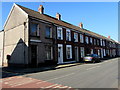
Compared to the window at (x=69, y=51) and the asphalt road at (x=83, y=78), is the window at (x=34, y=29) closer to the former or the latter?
the asphalt road at (x=83, y=78)

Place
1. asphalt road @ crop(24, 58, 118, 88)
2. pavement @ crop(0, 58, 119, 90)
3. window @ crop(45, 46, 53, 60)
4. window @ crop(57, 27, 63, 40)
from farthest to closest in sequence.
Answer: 1. window @ crop(57, 27, 63, 40)
2. window @ crop(45, 46, 53, 60)
3. asphalt road @ crop(24, 58, 118, 88)
4. pavement @ crop(0, 58, 119, 90)

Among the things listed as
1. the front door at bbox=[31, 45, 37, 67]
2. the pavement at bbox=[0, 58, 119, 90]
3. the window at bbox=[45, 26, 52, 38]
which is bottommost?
the pavement at bbox=[0, 58, 119, 90]

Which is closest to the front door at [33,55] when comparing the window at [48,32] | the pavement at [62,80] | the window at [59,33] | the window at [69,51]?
the window at [48,32]

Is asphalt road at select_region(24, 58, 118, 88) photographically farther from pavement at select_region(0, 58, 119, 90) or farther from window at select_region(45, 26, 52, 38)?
window at select_region(45, 26, 52, 38)

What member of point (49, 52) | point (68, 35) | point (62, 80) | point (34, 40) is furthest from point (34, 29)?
point (62, 80)

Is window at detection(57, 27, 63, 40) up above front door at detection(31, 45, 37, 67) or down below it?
above

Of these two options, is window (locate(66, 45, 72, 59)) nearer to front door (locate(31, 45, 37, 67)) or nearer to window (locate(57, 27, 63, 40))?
window (locate(57, 27, 63, 40))

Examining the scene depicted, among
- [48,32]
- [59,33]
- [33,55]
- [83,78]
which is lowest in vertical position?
[83,78]

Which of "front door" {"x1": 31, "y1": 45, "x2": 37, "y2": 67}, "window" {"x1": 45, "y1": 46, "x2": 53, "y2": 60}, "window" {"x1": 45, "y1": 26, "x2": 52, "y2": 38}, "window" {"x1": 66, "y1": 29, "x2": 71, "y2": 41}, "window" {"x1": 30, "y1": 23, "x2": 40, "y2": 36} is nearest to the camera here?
"front door" {"x1": 31, "y1": 45, "x2": 37, "y2": 67}

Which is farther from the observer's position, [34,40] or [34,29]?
[34,29]

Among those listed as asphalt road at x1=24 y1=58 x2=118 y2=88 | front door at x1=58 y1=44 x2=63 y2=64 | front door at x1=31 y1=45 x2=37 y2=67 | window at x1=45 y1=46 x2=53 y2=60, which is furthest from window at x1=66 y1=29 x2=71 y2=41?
asphalt road at x1=24 y1=58 x2=118 y2=88

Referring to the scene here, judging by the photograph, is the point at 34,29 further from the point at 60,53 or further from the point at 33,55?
the point at 60,53

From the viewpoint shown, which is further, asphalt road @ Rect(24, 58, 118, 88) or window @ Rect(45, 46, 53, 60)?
window @ Rect(45, 46, 53, 60)

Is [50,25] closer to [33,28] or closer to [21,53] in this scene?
[33,28]
